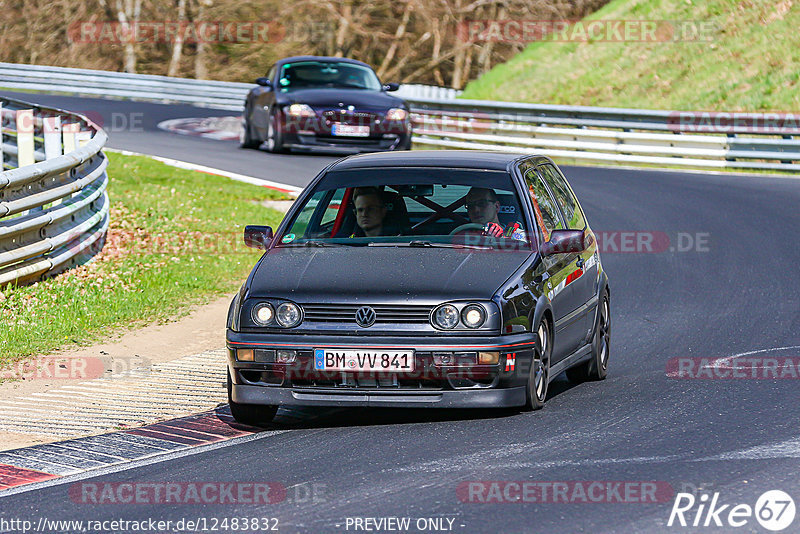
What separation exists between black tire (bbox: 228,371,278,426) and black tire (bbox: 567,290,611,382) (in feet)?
7.54

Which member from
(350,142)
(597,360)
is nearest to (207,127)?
(350,142)

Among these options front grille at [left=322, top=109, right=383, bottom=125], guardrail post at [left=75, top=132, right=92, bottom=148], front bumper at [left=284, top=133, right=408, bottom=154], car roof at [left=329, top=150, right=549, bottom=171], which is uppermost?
car roof at [left=329, top=150, right=549, bottom=171]

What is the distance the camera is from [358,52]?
2130 inches

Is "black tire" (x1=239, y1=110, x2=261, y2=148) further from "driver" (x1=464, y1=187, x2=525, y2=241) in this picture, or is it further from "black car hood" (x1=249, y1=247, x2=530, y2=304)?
"black car hood" (x1=249, y1=247, x2=530, y2=304)

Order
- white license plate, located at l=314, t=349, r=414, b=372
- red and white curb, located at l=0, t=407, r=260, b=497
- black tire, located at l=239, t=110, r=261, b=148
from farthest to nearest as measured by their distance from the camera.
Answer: black tire, located at l=239, t=110, r=261, b=148 → white license plate, located at l=314, t=349, r=414, b=372 → red and white curb, located at l=0, t=407, r=260, b=497

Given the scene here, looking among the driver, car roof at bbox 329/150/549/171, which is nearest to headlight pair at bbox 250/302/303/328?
the driver

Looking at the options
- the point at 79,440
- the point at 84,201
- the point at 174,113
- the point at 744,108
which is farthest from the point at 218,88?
the point at 79,440

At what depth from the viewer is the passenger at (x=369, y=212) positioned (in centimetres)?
832

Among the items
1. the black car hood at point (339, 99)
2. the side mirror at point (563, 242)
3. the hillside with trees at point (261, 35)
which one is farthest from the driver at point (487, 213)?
the hillside with trees at point (261, 35)

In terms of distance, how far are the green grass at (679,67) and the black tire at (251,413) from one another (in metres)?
24.0

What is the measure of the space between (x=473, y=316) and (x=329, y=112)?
15186 mm

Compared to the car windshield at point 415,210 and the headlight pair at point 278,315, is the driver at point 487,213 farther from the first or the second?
the headlight pair at point 278,315

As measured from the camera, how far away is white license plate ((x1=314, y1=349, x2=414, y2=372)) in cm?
712

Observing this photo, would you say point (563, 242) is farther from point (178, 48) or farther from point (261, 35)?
point (178, 48)
